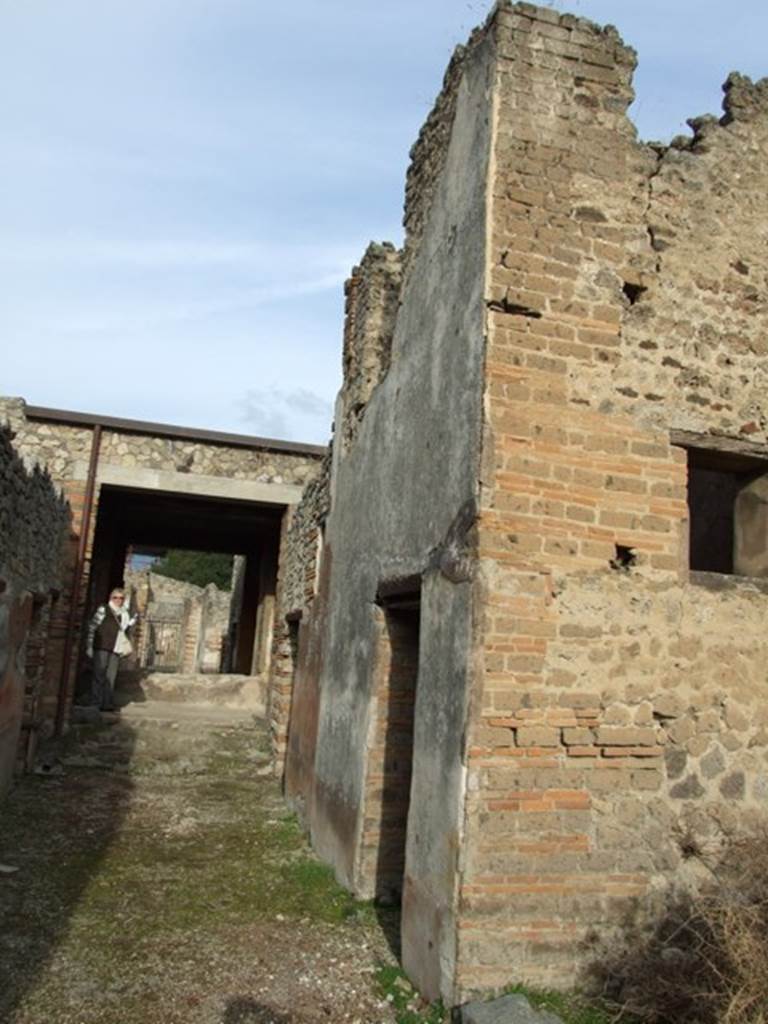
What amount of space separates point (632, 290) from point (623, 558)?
1561mm

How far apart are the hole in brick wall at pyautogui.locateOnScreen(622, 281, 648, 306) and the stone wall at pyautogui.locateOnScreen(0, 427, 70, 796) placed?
484 centimetres

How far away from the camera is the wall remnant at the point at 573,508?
13.2 feet

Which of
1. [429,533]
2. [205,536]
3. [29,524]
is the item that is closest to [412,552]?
[429,533]

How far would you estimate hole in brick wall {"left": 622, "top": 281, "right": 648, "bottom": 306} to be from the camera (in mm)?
4668

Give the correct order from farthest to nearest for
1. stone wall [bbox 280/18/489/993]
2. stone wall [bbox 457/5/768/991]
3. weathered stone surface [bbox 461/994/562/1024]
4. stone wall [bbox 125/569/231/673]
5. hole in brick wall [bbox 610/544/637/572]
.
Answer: stone wall [bbox 125/569/231/673] → hole in brick wall [bbox 610/544/637/572] → stone wall [bbox 280/18/489/993] → stone wall [bbox 457/5/768/991] → weathered stone surface [bbox 461/994/562/1024]

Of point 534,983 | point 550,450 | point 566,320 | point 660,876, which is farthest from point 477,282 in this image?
point 534,983

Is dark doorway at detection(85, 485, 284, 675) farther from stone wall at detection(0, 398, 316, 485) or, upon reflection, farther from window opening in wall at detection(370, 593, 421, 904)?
window opening in wall at detection(370, 593, 421, 904)

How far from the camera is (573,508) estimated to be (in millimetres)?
4332

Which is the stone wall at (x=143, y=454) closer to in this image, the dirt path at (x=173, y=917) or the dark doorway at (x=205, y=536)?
the dark doorway at (x=205, y=536)

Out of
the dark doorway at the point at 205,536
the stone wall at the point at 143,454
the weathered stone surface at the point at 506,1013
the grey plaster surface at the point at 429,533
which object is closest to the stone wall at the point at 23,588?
the stone wall at the point at 143,454

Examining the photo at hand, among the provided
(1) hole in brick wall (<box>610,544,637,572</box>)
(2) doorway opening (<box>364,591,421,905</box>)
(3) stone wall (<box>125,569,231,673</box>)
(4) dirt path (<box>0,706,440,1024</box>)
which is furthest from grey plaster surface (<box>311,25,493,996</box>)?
(3) stone wall (<box>125,569,231,673</box>)

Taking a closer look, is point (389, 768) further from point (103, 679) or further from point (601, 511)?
point (103, 679)

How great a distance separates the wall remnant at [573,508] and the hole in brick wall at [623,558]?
0.02 metres

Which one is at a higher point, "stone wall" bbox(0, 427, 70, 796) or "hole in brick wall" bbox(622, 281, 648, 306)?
"hole in brick wall" bbox(622, 281, 648, 306)
